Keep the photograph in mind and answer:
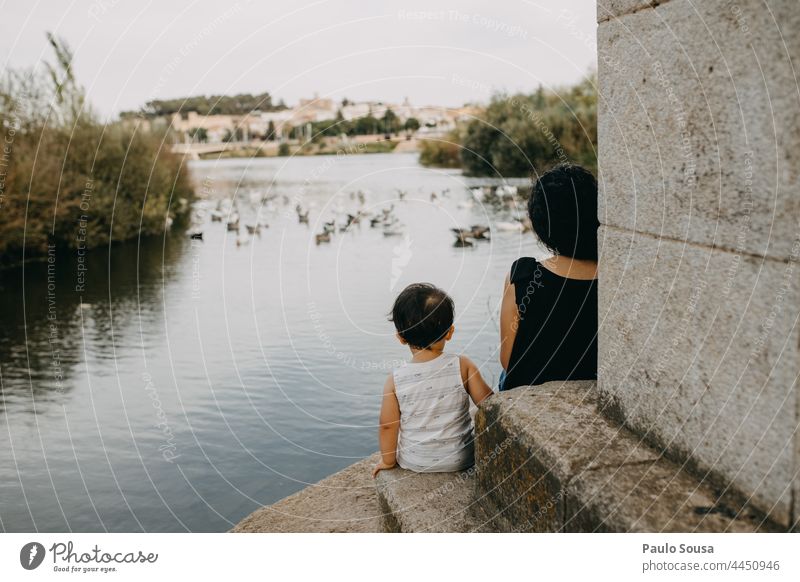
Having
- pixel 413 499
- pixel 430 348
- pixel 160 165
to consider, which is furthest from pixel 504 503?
pixel 160 165

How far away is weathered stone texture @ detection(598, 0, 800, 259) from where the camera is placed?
181 centimetres

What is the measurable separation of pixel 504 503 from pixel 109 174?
2101cm

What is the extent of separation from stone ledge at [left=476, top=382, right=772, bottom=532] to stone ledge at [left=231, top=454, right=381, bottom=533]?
0.89m

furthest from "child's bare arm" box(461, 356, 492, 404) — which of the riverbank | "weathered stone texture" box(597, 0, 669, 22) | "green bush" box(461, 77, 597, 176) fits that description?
"green bush" box(461, 77, 597, 176)

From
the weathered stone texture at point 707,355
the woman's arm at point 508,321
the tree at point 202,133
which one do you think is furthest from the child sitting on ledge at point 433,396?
the tree at point 202,133

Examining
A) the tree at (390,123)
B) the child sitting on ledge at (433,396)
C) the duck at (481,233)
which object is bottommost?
the duck at (481,233)

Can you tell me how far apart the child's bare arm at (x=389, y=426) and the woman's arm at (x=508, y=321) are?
0.48 meters

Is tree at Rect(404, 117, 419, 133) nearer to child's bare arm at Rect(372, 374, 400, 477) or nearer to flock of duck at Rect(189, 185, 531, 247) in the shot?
child's bare arm at Rect(372, 374, 400, 477)

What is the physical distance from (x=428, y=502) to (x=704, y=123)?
167cm

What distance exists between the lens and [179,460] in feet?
21.2

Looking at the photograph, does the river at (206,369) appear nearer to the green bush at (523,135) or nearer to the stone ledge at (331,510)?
the stone ledge at (331,510)

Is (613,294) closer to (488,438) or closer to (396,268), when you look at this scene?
(488,438)

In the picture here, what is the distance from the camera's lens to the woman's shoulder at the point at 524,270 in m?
2.98

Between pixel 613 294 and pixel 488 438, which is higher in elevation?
pixel 613 294
